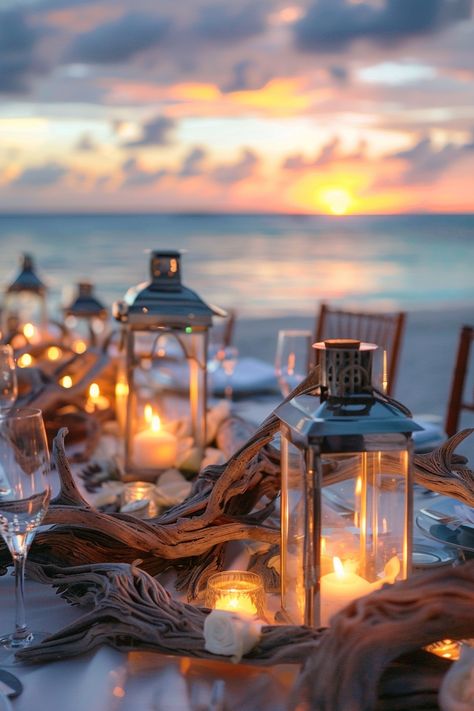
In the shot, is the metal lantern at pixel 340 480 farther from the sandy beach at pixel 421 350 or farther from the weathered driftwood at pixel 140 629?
the sandy beach at pixel 421 350

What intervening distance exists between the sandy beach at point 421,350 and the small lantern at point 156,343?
2.00 ft

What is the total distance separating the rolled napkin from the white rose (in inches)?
7.2

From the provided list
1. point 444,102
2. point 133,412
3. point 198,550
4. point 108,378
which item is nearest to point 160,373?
point 108,378

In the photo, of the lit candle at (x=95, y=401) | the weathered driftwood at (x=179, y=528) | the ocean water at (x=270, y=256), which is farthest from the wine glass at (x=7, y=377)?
the ocean water at (x=270, y=256)

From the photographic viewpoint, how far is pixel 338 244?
25.2 metres

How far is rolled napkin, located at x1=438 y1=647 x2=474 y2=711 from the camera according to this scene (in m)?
0.68

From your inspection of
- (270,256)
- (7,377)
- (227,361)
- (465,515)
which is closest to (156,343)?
(7,377)

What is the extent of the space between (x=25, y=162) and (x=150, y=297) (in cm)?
2110

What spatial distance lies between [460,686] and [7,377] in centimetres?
132

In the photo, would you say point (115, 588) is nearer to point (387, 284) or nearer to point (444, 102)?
point (444, 102)

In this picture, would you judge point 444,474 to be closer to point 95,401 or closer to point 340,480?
point 340,480

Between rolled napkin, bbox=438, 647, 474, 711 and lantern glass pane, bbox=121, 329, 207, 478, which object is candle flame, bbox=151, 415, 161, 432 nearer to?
lantern glass pane, bbox=121, 329, 207, 478

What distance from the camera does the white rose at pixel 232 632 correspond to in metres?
0.79

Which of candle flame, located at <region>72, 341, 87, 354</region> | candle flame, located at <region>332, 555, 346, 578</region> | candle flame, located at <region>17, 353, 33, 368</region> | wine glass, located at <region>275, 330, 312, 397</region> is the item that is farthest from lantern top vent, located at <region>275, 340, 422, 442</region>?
candle flame, located at <region>72, 341, 87, 354</region>
